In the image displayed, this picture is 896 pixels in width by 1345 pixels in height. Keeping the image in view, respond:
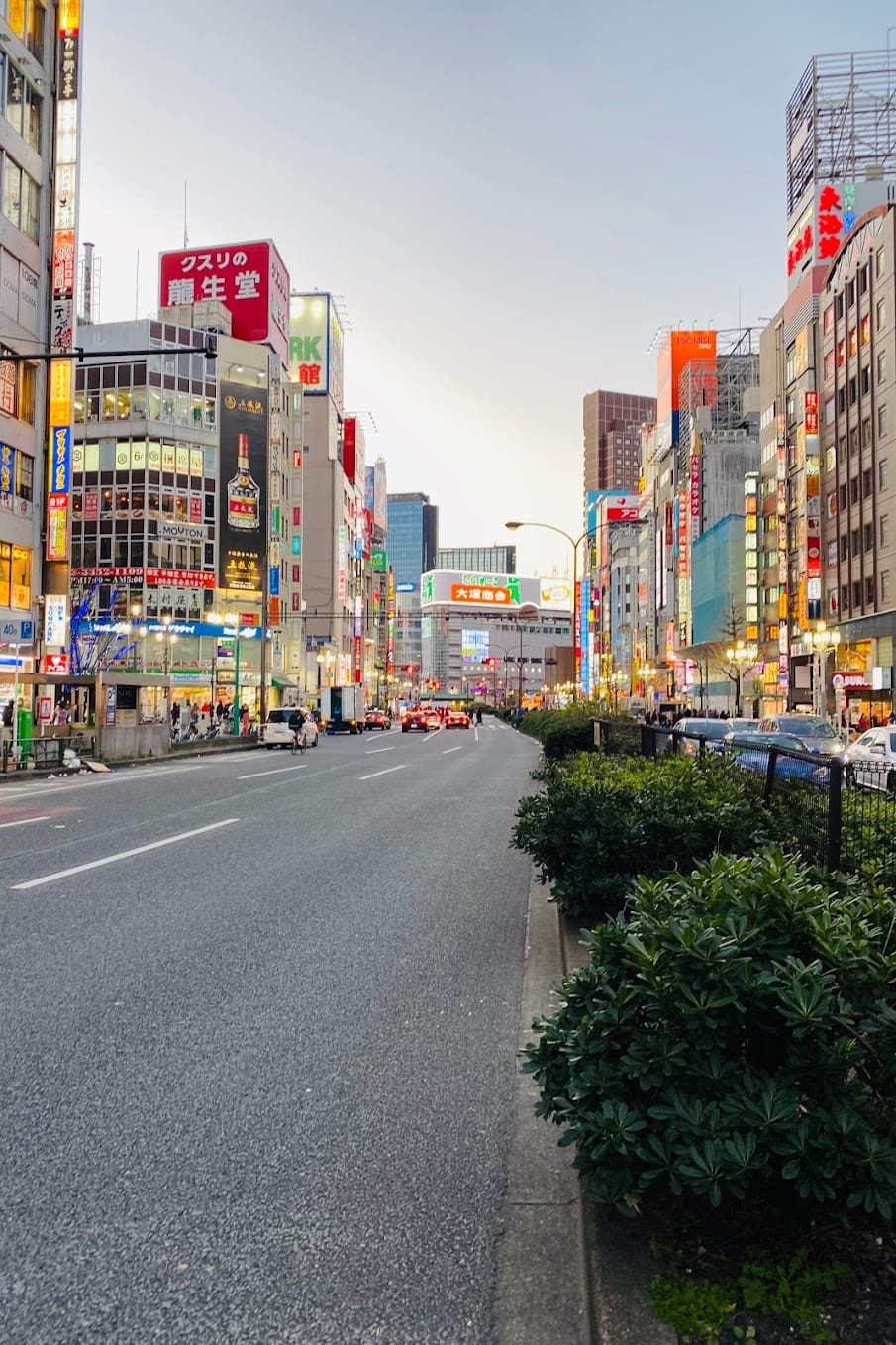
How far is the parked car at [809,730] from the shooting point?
2600 cm

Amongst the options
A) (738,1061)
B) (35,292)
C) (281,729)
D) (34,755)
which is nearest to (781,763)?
(738,1061)

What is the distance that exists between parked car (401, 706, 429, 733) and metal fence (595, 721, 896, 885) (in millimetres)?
74807

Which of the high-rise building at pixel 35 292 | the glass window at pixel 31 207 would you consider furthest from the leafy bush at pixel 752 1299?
the glass window at pixel 31 207

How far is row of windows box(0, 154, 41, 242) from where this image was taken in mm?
39688

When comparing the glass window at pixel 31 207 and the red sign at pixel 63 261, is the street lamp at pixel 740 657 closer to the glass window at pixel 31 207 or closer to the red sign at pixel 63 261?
the red sign at pixel 63 261

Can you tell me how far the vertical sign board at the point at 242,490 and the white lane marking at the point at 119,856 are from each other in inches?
2731

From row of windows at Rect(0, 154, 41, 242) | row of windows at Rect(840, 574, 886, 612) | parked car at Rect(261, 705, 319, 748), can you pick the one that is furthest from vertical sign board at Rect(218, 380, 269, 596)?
row of windows at Rect(840, 574, 886, 612)

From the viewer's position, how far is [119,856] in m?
11.5

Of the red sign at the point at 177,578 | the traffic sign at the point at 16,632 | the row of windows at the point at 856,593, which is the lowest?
the traffic sign at the point at 16,632

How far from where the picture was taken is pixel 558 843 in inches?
286

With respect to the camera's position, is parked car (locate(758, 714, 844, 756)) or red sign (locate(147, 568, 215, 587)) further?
red sign (locate(147, 568, 215, 587))

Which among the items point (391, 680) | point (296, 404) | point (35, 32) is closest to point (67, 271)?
point (35, 32)

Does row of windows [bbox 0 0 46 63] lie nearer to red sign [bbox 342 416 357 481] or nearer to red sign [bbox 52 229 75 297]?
red sign [bbox 52 229 75 297]

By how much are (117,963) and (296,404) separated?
332ft
